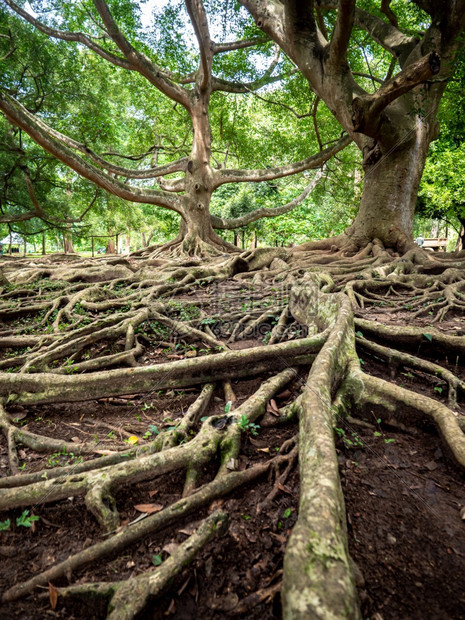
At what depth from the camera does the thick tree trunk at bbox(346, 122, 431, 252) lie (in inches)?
256

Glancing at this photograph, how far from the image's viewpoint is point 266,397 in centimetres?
215

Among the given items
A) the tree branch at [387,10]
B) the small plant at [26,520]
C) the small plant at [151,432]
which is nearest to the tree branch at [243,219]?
the tree branch at [387,10]

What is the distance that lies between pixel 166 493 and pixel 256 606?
0.70m

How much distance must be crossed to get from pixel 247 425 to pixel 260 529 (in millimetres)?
623

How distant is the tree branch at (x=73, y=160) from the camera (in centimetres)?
639

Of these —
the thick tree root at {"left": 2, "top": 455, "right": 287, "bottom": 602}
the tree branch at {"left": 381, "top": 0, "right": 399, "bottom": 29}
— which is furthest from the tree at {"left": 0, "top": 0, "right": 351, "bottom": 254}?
the thick tree root at {"left": 2, "top": 455, "right": 287, "bottom": 602}

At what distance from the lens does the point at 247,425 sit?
1.92m

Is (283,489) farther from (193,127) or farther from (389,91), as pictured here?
(193,127)

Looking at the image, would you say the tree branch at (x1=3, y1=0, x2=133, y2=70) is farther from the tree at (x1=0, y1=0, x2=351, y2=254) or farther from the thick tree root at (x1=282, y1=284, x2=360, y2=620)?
the thick tree root at (x1=282, y1=284, x2=360, y2=620)

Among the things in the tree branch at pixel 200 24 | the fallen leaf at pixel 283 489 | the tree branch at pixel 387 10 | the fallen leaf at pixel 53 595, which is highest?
the tree branch at pixel 387 10

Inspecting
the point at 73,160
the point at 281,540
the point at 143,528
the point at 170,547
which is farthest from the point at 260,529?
the point at 73,160

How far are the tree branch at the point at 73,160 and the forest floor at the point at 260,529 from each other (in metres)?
6.79

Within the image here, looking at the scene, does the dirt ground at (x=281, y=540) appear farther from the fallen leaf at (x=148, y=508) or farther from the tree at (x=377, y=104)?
the tree at (x=377, y=104)

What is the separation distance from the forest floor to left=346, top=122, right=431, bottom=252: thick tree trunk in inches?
225
